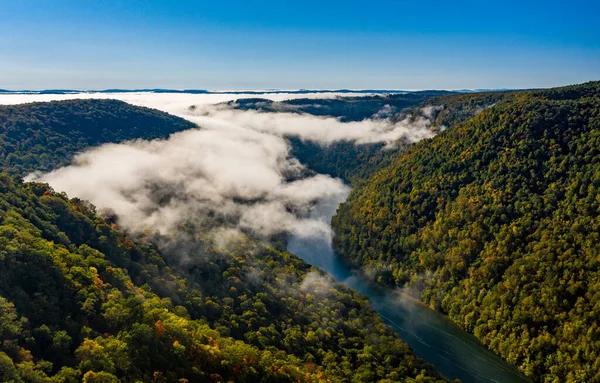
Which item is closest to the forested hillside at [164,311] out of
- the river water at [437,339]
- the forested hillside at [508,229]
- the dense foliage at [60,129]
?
the river water at [437,339]

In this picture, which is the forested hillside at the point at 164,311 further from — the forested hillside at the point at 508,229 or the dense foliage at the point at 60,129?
the dense foliage at the point at 60,129

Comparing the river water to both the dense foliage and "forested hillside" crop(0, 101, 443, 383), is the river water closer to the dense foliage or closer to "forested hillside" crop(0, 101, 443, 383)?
"forested hillside" crop(0, 101, 443, 383)

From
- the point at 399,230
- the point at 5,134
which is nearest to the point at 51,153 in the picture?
the point at 5,134

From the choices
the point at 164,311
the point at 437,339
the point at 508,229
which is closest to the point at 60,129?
the point at 164,311

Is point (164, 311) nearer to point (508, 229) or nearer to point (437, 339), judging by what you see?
point (437, 339)

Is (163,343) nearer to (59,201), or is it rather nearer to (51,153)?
(59,201)

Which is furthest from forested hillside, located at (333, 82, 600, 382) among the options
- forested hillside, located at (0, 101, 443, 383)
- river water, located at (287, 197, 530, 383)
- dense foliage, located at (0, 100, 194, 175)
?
dense foliage, located at (0, 100, 194, 175)
